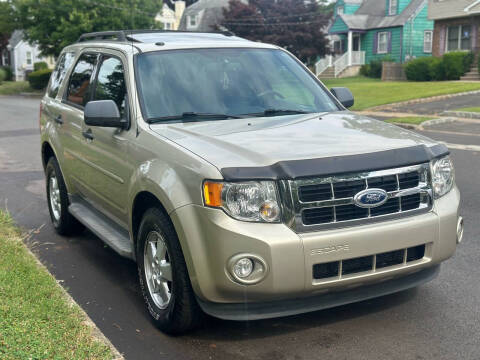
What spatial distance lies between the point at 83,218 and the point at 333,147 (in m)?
2.75

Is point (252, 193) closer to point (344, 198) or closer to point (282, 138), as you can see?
point (344, 198)

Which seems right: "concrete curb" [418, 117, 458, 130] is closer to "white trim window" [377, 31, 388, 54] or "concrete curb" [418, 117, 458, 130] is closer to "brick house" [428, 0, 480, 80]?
"brick house" [428, 0, 480, 80]

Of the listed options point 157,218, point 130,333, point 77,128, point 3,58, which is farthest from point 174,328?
point 3,58

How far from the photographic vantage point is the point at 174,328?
4.12 metres

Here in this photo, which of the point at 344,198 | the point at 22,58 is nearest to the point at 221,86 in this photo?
the point at 344,198

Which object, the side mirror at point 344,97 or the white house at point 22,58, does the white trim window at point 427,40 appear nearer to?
the white house at point 22,58

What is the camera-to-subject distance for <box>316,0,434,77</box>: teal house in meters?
44.5

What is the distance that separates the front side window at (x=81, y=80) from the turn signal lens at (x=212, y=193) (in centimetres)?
257

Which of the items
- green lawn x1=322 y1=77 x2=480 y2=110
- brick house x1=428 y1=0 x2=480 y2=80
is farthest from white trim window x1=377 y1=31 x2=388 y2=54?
green lawn x1=322 y1=77 x2=480 y2=110

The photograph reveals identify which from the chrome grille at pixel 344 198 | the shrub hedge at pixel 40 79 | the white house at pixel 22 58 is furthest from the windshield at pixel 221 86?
the white house at pixel 22 58

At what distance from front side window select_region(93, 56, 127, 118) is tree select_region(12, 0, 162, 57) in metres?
41.9

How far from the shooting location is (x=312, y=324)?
14.2 ft

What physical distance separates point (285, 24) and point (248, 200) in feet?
136

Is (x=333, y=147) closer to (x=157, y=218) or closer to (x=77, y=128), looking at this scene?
(x=157, y=218)
